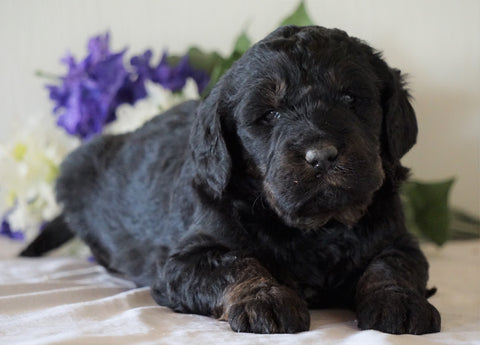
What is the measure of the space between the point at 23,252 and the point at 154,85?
123 centimetres

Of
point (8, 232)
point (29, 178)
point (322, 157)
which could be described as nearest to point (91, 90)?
point (29, 178)

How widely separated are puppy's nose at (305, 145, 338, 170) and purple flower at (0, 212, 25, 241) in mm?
2761

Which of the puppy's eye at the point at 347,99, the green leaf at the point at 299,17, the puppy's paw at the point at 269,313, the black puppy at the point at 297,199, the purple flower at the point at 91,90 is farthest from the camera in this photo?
the purple flower at the point at 91,90

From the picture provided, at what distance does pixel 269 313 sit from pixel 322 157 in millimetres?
499

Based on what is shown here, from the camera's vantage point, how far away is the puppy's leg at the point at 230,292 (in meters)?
1.99

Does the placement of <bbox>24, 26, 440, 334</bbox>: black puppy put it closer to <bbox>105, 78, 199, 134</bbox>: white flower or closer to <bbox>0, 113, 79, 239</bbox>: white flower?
<bbox>105, 78, 199, 134</bbox>: white flower

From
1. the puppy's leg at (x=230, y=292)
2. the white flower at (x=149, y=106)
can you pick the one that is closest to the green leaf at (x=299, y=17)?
the white flower at (x=149, y=106)

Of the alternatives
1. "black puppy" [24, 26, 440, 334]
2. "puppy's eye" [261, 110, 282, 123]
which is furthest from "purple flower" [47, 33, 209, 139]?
"puppy's eye" [261, 110, 282, 123]

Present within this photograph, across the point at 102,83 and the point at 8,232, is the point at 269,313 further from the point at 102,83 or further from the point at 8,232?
the point at 8,232

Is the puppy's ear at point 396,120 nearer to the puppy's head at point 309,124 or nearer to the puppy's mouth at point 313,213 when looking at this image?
the puppy's head at point 309,124

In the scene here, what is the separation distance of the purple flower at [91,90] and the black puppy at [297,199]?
1372 millimetres

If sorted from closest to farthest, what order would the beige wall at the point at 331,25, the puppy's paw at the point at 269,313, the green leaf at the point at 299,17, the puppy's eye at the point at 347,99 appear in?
the puppy's paw at the point at 269,313 → the puppy's eye at the point at 347,99 → the green leaf at the point at 299,17 → the beige wall at the point at 331,25

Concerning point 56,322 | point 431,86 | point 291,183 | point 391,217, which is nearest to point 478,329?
point 391,217

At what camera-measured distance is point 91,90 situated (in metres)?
4.12
